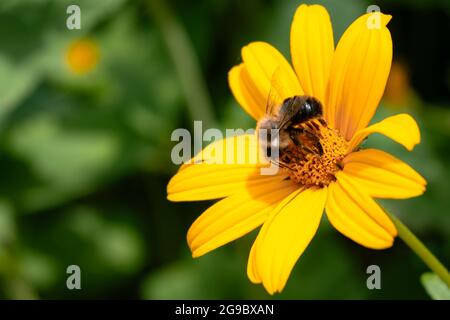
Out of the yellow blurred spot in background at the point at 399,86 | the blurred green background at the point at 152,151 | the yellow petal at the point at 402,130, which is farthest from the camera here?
the yellow blurred spot in background at the point at 399,86

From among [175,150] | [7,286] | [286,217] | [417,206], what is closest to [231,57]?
[175,150]

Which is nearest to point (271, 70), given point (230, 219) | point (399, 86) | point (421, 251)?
point (230, 219)

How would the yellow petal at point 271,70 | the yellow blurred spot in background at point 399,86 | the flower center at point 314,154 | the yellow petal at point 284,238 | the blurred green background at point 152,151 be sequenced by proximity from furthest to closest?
the yellow blurred spot in background at point 399,86
the blurred green background at point 152,151
the yellow petal at point 271,70
the flower center at point 314,154
the yellow petal at point 284,238

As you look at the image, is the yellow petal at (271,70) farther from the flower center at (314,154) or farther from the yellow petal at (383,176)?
the yellow petal at (383,176)

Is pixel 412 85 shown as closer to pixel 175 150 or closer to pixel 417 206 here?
pixel 417 206

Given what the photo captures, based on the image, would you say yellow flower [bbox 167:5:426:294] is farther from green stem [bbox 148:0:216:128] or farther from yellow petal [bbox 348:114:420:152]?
green stem [bbox 148:0:216:128]

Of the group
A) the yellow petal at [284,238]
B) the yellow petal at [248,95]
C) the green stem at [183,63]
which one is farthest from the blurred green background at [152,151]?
the yellow petal at [284,238]

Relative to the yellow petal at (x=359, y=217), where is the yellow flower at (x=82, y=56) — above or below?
above

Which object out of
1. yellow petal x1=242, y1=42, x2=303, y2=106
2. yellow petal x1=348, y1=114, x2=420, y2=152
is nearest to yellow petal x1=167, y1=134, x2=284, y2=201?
yellow petal x1=242, y1=42, x2=303, y2=106
